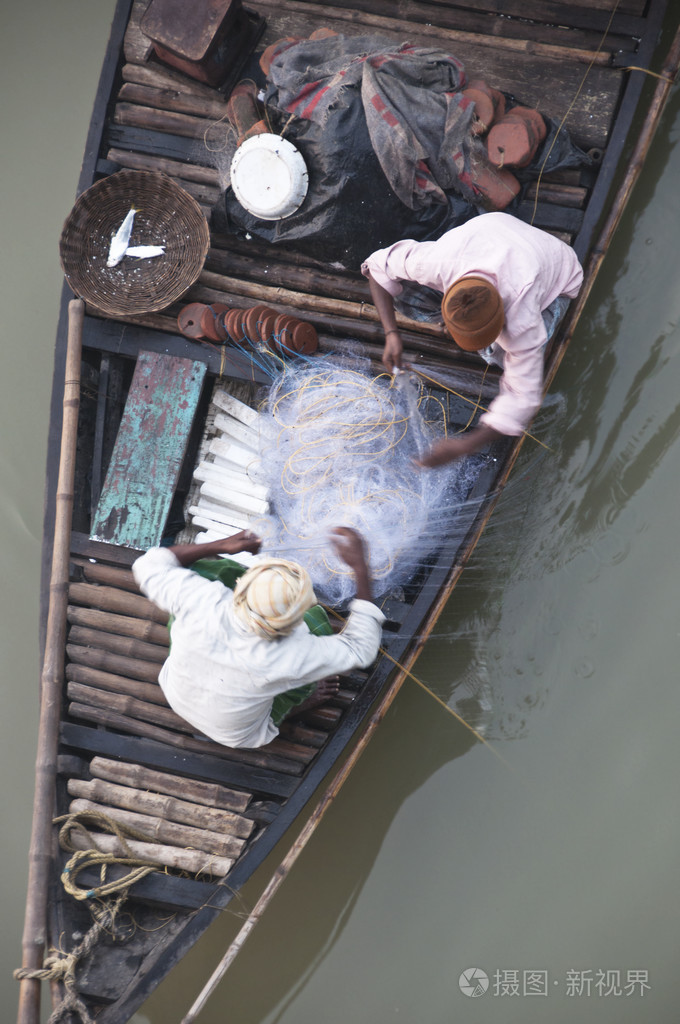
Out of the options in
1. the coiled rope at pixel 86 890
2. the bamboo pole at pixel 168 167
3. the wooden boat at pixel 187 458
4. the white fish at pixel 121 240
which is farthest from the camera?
the bamboo pole at pixel 168 167

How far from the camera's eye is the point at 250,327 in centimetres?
324

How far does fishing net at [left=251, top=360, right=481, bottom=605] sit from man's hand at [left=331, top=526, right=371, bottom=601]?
104 mm

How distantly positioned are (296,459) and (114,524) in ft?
3.09

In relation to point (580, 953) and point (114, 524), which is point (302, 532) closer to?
point (114, 524)

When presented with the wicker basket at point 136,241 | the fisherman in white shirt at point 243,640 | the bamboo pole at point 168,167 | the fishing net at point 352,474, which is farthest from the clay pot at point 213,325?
the fisherman in white shirt at point 243,640

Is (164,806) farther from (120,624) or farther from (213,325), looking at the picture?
(213,325)

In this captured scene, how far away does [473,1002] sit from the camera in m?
3.77

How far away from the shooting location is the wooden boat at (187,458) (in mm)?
2969

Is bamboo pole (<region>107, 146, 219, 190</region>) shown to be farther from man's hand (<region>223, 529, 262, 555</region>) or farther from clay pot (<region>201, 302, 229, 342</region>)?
man's hand (<region>223, 529, 262, 555</region>)

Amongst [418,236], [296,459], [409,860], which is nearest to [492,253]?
[418,236]

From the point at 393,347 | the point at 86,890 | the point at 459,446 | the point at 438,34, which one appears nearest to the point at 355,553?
the point at 459,446

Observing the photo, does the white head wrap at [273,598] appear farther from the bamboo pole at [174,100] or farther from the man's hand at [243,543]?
the bamboo pole at [174,100]

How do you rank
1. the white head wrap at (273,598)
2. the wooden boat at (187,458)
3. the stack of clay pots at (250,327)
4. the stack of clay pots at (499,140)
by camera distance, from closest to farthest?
the white head wrap at (273,598)
the wooden boat at (187,458)
the stack of clay pots at (499,140)
the stack of clay pots at (250,327)

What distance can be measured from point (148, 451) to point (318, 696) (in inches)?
56.7
